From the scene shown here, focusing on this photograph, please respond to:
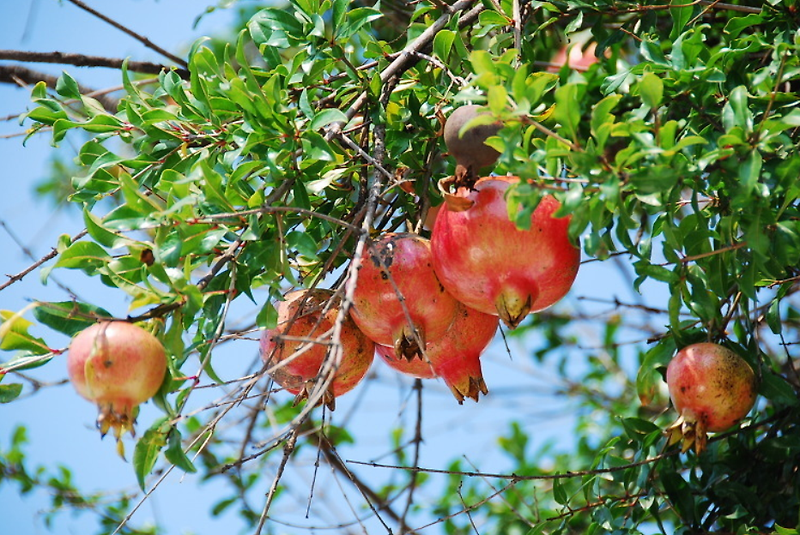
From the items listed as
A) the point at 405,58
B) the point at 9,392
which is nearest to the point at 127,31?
the point at 405,58

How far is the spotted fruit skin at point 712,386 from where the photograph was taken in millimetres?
1489

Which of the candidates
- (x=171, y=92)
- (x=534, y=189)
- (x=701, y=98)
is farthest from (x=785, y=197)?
(x=171, y=92)

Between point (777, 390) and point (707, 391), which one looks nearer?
point (707, 391)

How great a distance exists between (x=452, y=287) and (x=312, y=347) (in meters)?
0.25

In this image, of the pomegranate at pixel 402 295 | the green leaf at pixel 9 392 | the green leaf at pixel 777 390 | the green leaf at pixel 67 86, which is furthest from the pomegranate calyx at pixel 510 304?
the green leaf at pixel 67 86

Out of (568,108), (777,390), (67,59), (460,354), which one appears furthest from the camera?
(67,59)

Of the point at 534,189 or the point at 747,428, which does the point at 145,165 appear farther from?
the point at 747,428

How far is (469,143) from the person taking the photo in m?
1.25

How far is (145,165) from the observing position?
1530 millimetres

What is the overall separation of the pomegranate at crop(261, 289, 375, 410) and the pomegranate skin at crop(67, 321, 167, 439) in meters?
0.26

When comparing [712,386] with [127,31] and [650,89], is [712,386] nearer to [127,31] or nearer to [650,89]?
[650,89]

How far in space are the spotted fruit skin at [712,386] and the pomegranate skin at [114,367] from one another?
87 cm

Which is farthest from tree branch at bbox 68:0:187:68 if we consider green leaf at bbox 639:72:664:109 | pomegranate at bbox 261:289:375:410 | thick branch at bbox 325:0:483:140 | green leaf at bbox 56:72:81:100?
green leaf at bbox 639:72:664:109

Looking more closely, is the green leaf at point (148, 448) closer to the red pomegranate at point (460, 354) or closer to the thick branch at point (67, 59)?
the red pomegranate at point (460, 354)
